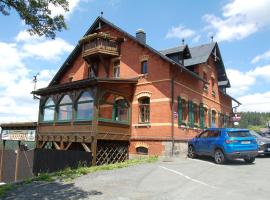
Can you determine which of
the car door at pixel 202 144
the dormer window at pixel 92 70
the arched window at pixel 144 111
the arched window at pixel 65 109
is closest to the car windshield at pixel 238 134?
the car door at pixel 202 144

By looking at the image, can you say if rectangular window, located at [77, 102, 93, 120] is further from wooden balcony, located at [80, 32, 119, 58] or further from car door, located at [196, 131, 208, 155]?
car door, located at [196, 131, 208, 155]

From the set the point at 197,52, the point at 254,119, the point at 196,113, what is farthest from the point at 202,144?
the point at 254,119

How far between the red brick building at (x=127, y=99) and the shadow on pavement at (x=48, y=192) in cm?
714

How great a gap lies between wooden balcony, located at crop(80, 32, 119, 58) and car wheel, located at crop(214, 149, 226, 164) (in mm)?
10693

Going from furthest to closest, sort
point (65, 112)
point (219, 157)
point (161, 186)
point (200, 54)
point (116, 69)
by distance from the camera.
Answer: point (200, 54) < point (116, 69) < point (65, 112) < point (219, 157) < point (161, 186)

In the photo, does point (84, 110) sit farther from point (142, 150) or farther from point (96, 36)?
point (96, 36)

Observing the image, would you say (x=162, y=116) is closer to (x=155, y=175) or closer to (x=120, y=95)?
(x=120, y=95)

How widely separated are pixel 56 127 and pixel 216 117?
14528mm

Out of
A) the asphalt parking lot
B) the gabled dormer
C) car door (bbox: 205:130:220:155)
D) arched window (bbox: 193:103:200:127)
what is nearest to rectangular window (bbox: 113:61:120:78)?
the gabled dormer

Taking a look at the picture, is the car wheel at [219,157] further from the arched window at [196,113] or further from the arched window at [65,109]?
the arched window at [65,109]

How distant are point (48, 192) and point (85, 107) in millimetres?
10373

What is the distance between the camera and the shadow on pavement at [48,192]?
9338mm

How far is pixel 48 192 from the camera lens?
9953mm

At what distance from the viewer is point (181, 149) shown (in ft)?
66.8
